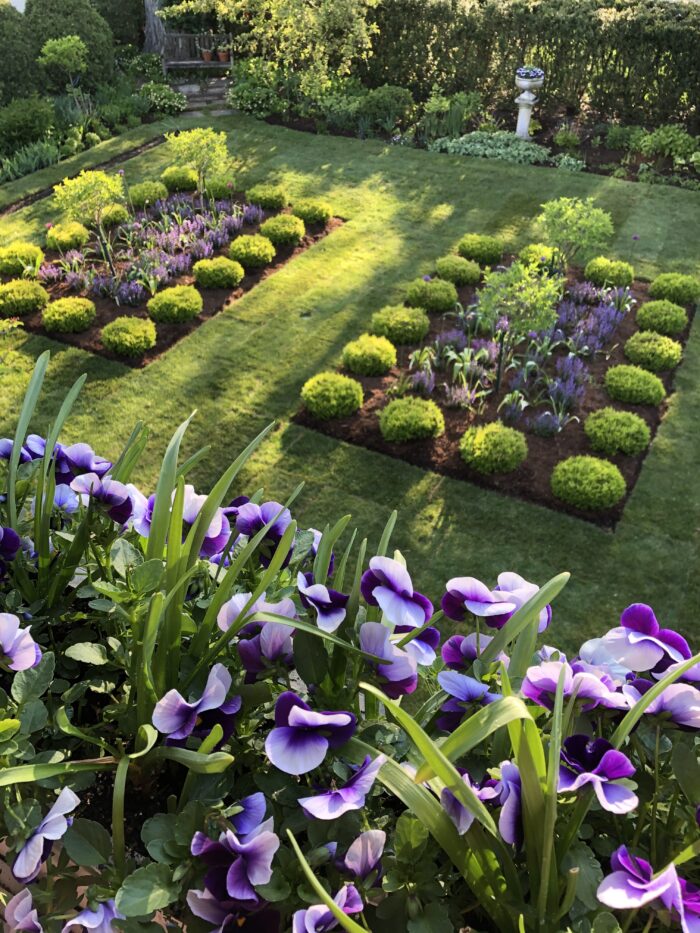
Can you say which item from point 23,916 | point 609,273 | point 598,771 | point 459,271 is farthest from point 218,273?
point 598,771

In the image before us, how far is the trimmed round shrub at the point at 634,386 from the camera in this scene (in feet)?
23.0

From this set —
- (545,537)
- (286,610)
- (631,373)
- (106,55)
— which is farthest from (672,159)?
(286,610)

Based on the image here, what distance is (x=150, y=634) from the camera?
5.71ft

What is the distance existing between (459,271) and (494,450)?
319cm

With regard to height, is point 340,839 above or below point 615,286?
above

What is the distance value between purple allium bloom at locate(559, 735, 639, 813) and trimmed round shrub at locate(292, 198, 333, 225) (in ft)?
30.0

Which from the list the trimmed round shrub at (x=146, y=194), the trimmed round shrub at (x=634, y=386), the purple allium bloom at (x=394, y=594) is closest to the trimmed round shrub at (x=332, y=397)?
the trimmed round shrub at (x=634, y=386)

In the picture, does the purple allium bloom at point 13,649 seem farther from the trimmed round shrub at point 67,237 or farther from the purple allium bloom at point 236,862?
the trimmed round shrub at point 67,237

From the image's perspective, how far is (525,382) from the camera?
7082 millimetres

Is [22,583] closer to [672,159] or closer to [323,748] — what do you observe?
[323,748]

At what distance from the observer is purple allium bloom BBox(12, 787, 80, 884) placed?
1563mm

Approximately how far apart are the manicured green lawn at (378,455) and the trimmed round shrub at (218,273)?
26 cm

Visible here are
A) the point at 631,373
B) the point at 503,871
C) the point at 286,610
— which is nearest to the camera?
the point at 503,871

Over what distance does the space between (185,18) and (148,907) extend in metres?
17.1
